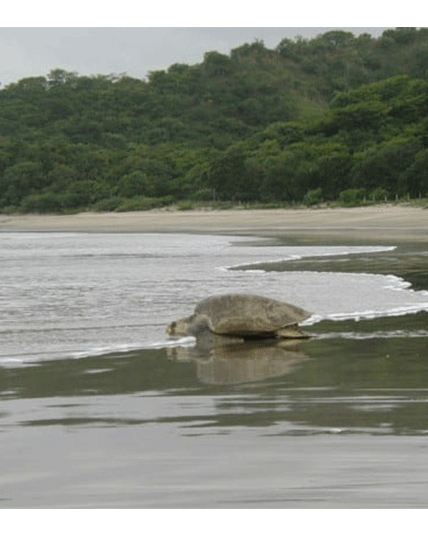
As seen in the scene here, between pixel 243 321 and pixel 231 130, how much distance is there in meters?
106

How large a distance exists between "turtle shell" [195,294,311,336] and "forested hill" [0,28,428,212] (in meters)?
47.2

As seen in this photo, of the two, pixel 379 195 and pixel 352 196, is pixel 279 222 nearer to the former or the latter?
pixel 352 196

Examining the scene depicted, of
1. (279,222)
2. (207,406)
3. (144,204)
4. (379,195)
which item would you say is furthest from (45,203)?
(207,406)

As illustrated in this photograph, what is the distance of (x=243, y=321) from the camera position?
11367 millimetres

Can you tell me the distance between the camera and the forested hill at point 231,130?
6612cm

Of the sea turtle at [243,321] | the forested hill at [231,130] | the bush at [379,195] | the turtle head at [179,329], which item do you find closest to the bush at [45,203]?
the forested hill at [231,130]

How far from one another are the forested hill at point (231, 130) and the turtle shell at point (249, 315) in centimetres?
4717

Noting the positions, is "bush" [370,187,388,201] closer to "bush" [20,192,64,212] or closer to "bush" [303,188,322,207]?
"bush" [303,188,322,207]

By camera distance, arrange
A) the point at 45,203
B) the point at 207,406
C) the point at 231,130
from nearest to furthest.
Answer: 1. the point at 207,406
2. the point at 45,203
3. the point at 231,130

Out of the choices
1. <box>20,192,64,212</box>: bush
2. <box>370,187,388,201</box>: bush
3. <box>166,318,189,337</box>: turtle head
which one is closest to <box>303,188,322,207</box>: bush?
<box>370,187,388,201</box>: bush

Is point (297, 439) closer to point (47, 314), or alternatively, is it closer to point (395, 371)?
point (395, 371)

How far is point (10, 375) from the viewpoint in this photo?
9.03 meters

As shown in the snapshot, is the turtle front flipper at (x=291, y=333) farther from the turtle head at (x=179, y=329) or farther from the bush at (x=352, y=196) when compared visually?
the bush at (x=352, y=196)
